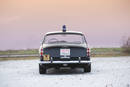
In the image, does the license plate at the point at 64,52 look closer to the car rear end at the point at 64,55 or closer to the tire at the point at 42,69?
the car rear end at the point at 64,55

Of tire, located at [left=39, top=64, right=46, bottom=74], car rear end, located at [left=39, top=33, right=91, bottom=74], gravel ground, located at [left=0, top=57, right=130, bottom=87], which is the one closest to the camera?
gravel ground, located at [left=0, top=57, right=130, bottom=87]

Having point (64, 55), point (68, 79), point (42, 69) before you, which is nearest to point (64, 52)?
point (64, 55)

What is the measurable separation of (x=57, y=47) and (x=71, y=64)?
93cm

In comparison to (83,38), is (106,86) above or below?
below

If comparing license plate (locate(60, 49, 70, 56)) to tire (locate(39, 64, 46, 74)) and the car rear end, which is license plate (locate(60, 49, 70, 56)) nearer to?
the car rear end

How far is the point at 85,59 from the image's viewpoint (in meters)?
14.1

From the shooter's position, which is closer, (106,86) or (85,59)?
(106,86)

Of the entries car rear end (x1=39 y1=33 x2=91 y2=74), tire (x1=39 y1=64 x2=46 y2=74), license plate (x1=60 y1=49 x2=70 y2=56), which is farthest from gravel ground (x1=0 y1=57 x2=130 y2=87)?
license plate (x1=60 y1=49 x2=70 y2=56)

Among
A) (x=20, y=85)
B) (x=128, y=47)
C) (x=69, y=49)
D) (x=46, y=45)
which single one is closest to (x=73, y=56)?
(x=69, y=49)

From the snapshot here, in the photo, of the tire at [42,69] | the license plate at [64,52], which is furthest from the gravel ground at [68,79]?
the license plate at [64,52]

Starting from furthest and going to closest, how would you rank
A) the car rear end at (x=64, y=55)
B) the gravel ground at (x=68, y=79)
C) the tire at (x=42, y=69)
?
the tire at (x=42, y=69)
the car rear end at (x=64, y=55)
the gravel ground at (x=68, y=79)

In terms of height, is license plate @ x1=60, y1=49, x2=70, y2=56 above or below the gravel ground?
above

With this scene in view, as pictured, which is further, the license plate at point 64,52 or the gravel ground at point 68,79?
the license plate at point 64,52

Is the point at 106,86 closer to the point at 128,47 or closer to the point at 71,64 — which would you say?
the point at 71,64
